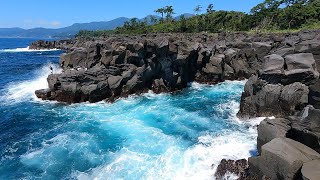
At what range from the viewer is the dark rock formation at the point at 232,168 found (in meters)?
20.2

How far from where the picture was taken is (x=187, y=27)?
139 metres

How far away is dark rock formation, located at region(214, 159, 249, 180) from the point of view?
2022 centimetres

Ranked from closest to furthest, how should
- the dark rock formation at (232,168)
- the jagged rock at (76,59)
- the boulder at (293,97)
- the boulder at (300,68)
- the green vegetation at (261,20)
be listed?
the dark rock formation at (232,168) → the boulder at (293,97) → the boulder at (300,68) → the jagged rock at (76,59) → the green vegetation at (261,20)

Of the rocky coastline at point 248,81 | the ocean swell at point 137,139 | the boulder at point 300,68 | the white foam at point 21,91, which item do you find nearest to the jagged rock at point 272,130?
the rocky coastline at point 248,81

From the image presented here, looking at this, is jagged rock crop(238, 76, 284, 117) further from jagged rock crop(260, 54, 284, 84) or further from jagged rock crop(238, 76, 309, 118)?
jagged rock crop(260, 54, 284, 84)

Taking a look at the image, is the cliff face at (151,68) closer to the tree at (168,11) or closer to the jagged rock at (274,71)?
the jagged rock at (274,71)

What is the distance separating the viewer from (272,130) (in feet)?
66.1

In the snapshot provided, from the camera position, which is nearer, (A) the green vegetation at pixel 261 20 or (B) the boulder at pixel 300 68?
(B) the boulder at pixel 300 68

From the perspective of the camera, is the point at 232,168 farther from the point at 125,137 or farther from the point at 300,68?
the point at 300,68

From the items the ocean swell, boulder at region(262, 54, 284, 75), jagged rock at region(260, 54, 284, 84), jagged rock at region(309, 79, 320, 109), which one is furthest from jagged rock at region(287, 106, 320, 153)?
boulder at region(262, 54, 284, 75)

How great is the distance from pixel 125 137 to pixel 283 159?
16.1 m

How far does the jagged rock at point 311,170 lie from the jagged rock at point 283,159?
0.38 m

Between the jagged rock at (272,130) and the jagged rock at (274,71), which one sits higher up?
the jagged rock at (274,71)

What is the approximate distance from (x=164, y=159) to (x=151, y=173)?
2.21 metres
